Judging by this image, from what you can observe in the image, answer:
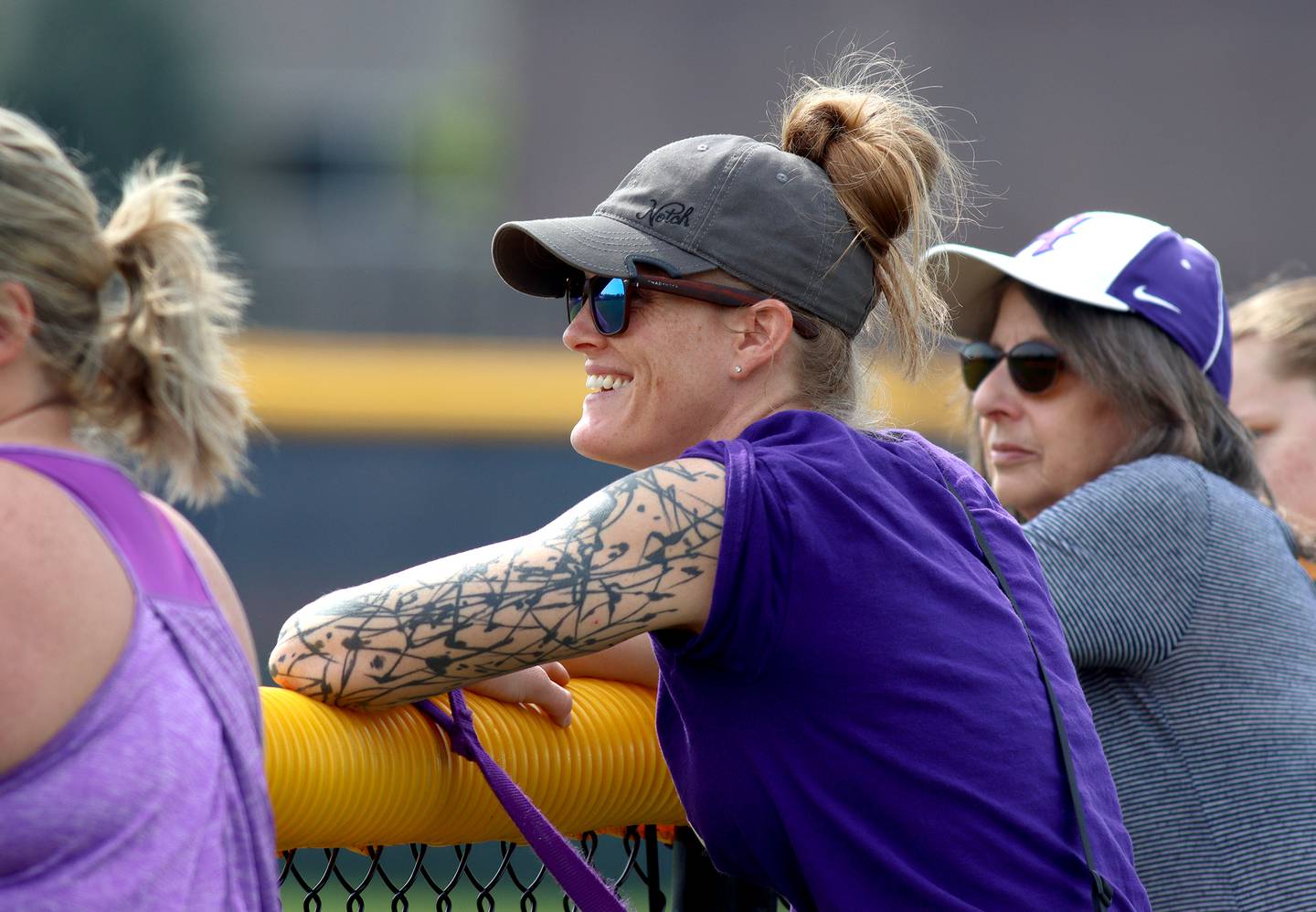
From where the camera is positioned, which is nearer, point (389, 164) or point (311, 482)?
point (311, 482)

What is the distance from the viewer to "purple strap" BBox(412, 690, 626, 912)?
2045 millimetres

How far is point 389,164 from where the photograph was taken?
16.7m

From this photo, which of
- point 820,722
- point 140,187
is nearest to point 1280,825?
point 820,722

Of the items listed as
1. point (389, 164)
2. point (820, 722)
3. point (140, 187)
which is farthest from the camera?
point (389, 164)

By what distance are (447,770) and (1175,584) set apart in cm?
129

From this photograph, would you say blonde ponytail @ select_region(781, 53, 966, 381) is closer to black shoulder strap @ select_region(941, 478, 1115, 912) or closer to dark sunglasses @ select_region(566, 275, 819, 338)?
dark sunglasses @ select_region(566, 275, 819, 338)

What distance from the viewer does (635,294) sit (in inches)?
95.8

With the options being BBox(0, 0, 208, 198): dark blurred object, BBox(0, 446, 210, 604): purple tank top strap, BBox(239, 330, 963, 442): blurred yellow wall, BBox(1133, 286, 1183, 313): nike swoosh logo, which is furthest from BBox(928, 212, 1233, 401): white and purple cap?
BBox(0, 0, 208, 198): dark blurred object

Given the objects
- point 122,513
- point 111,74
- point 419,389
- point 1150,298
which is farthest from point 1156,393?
point 111,74

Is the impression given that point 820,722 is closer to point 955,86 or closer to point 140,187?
point 140,187

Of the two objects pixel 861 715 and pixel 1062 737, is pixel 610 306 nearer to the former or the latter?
pixel 861 715

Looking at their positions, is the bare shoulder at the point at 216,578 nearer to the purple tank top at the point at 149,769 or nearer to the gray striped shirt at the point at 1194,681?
the purple tank top at the point at 149,769

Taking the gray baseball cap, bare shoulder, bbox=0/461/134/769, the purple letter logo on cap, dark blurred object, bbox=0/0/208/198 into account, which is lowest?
dark blurred object, bbox=0/0/208/198

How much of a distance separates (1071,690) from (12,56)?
14010 millimetres
